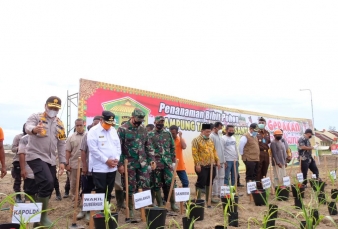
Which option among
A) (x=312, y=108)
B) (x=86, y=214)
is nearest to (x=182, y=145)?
(x=86, y=214)

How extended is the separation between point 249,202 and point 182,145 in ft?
5.65

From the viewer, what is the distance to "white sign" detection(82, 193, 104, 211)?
3709mm

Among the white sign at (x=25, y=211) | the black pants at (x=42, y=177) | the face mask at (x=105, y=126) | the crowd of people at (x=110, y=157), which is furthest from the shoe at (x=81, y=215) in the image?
the white sign at (x=25, y=211)

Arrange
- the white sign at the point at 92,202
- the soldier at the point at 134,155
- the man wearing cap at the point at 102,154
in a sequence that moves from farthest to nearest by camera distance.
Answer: the soldier at the point at 134,155, the man wearing cap at the point at 102,154, the white sign at the point at 92,202

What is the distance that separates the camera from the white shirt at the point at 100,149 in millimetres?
4246

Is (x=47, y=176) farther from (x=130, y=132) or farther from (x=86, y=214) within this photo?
(x=130, y=132)

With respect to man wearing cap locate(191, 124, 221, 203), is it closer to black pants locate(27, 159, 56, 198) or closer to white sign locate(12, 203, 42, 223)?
black pants locate(27, 159, 56, 198)

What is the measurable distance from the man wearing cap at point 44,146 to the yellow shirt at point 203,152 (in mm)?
2751

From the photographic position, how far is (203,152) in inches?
239

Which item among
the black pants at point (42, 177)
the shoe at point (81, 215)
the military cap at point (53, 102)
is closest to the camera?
the black pants at point (42, 177)

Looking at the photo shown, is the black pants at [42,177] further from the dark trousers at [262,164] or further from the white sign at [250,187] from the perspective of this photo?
the dark trousers at [262,164]

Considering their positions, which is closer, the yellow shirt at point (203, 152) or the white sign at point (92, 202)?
the white sign at point (92, 202)

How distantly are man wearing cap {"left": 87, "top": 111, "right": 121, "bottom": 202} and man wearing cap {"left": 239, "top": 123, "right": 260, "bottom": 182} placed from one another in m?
3.94

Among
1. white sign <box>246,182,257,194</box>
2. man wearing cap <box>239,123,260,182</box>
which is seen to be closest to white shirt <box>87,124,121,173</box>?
white sign <box>246,182,257,194</box>
